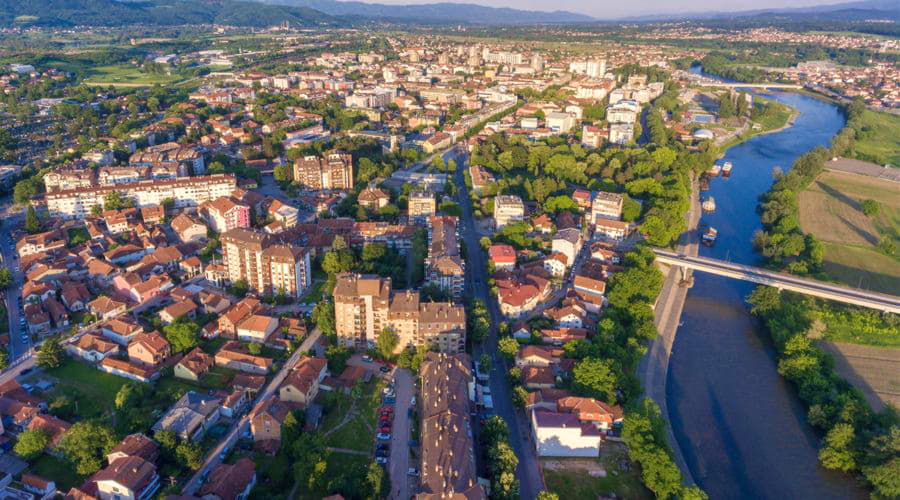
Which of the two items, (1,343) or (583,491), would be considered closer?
(583,491)

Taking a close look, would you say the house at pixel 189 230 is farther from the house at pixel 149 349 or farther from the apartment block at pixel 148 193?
the house at pixel 149 349

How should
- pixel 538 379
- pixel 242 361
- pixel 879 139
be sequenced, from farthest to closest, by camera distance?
pixel 879 139 → pixel 242 361 → pixel 538 379

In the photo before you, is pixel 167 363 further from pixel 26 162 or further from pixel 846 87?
pixel 846 87

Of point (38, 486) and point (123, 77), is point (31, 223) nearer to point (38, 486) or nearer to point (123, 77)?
point (38, 486)

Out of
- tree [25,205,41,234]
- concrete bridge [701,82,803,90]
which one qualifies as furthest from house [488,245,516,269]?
concrete bridge [701,82,803,90]

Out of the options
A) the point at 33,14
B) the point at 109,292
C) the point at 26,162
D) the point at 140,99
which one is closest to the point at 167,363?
the point at 109,292

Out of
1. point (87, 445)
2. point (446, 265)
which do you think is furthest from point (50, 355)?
point (446, 265)
